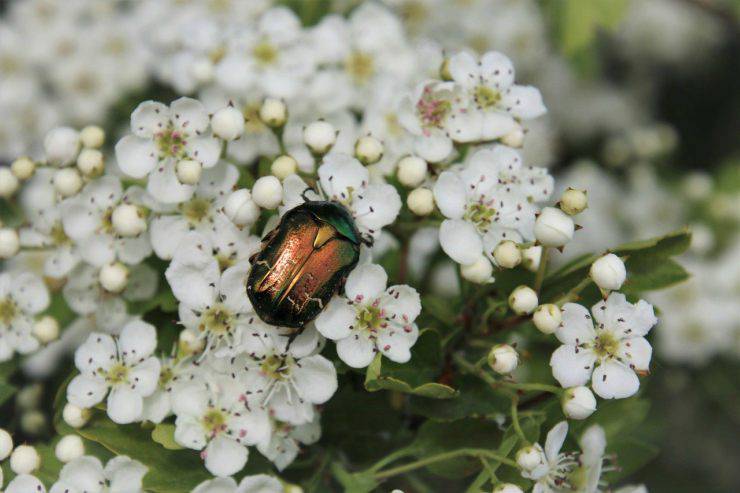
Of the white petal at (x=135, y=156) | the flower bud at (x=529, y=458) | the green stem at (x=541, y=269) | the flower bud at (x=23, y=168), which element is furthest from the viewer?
the flower bud at (x=23, y=168)

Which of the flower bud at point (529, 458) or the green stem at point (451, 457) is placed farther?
the green stem at point (451, 457)

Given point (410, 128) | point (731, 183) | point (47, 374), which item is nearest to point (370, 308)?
point (410, 128)

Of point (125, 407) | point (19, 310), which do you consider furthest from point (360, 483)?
point (19, 310)

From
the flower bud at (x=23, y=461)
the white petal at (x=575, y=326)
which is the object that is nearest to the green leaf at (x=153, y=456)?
the flower bud at (x=23, y=461)

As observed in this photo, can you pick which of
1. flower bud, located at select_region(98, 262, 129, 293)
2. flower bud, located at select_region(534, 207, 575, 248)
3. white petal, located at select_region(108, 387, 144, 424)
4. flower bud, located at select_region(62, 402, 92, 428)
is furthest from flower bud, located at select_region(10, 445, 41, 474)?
flower bud, located at select_region(534, 207, 575, 248)

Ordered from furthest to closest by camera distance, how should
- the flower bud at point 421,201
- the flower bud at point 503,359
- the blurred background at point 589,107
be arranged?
the blurred background at point 589,107
the flower bud at point 421,201
the flower bud at point 503,359

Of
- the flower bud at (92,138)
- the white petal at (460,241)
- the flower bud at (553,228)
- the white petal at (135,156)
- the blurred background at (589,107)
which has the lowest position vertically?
the blurred background at (589,107)

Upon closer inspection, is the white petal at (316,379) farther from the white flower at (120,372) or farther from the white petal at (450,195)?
the white petal at (450,195)

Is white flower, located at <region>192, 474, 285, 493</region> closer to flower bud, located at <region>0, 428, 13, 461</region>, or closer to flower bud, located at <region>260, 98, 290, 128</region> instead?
flower bud, located at <region>0, 428, 13, 461</region>
